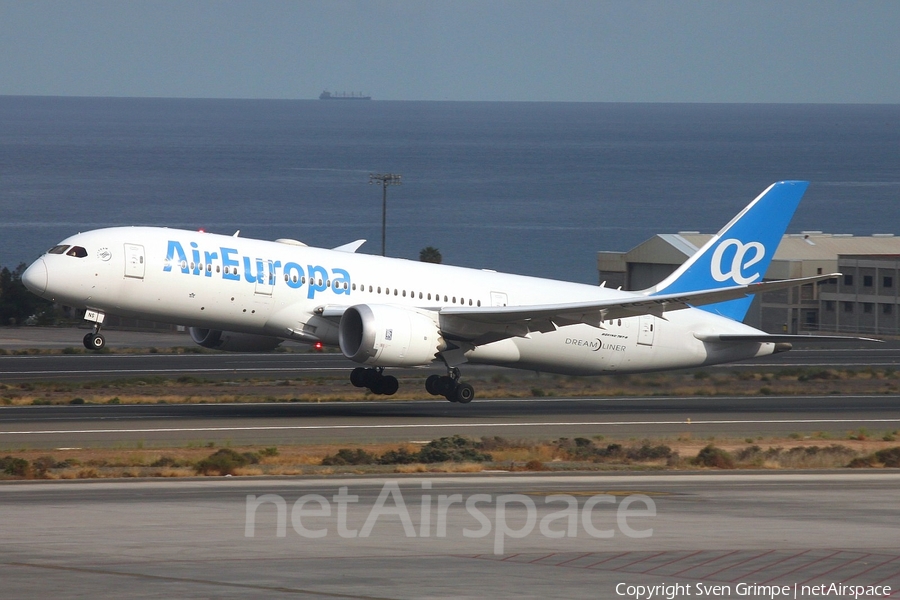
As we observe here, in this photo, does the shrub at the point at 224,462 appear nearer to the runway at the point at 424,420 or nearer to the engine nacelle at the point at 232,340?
the runway at the point at 424,420

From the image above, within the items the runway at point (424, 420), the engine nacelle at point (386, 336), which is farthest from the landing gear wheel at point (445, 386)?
the engine nacelle at point (386, 336)

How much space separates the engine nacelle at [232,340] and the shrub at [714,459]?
1454 cm

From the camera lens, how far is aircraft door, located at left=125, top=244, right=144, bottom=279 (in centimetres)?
3350

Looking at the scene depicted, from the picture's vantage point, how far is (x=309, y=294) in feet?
117

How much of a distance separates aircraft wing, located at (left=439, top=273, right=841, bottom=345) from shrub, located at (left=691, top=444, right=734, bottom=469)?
7.49 metres

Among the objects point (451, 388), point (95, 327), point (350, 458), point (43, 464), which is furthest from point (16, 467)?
point (451, 388)

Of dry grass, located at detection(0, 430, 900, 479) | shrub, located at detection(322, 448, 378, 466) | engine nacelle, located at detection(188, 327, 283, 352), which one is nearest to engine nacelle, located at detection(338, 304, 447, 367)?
engine nacelle, located at detection(188, 327, 283, 352)

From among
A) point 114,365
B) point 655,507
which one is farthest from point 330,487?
point 114,365

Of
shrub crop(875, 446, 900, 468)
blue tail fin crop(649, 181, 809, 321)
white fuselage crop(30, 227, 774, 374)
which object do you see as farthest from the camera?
blue tail fin crop(649, 181, 809, 321)

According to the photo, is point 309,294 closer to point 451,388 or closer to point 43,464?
point 451,388

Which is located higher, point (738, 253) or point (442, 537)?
point (738, 253)

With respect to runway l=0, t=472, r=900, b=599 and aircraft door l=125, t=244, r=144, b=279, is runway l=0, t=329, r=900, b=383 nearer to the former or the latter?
aircraft door l=125, t=244, r=144, b=279

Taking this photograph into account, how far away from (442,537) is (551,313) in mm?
19261

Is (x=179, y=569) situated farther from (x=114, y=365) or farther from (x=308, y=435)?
(x=114, y=365)
